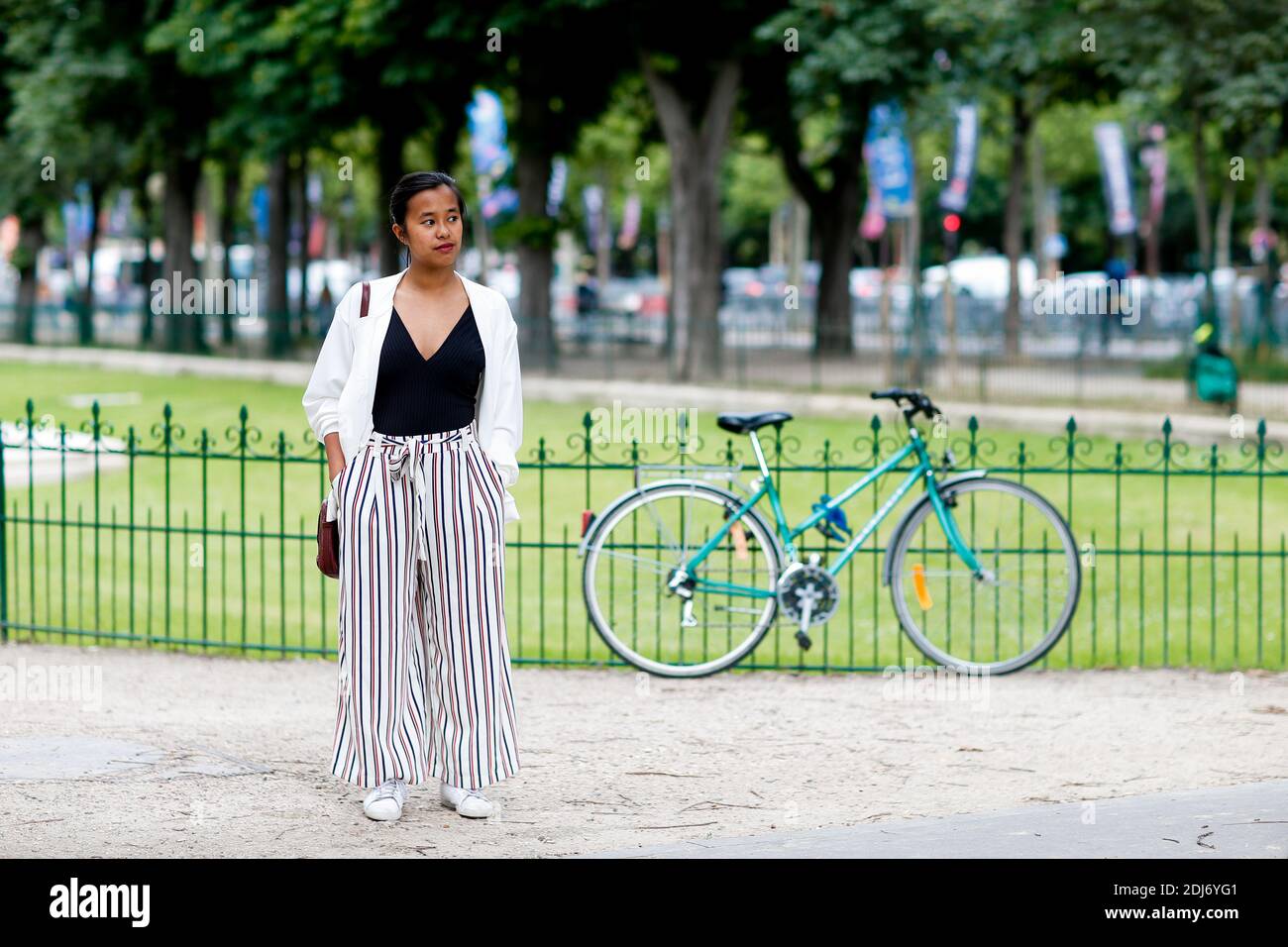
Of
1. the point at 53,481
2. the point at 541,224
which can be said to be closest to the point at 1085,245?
the point at 541,224

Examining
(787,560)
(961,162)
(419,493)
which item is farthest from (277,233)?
(419,493)

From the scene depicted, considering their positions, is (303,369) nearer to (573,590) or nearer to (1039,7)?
(1039,7)

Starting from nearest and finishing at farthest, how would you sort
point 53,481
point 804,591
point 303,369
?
point 804,591 < point 53,481 < point 303,369

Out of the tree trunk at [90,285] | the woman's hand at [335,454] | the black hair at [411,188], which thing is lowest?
the woman's hand at [335,454]

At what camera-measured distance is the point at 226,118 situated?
33688 mm

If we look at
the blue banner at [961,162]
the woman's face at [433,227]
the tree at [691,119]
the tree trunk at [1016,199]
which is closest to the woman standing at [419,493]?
the woman's face at [433,227]

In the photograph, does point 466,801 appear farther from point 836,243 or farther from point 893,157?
point 836,243

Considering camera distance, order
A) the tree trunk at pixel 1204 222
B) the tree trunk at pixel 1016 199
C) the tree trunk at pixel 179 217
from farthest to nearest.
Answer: the tree trunk at pixel 179 217 → the tree trunk at pixel 1016 199 → the tree trunk at pixel 1204 222

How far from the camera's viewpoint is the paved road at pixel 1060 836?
5.52 m

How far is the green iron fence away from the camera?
9.25m

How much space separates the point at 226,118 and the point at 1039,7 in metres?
14.7

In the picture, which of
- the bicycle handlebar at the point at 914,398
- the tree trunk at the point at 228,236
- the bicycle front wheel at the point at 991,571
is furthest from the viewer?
the tree trunk at the point at 228,236

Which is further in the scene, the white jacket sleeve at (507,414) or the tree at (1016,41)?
the tree at (1016,41)

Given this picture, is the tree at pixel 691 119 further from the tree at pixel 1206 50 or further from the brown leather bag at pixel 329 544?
the brown leather bag at pixel 329 544
